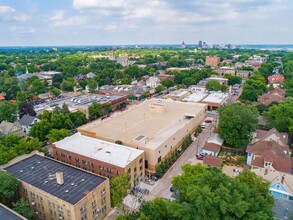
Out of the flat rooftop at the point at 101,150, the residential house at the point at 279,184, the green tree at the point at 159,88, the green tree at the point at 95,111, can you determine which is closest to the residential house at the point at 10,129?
the flat rooftop at the point at 101,150

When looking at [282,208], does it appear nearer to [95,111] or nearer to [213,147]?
[213,147]

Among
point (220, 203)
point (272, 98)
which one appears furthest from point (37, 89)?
point (220, 203)

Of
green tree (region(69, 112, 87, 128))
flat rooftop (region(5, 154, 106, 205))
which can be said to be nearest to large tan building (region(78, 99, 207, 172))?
green tree (region(69, 112, 87, 128))

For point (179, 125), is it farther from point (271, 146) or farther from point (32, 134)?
point (32, 134)

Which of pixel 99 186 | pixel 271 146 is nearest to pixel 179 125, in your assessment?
pixel 271 146

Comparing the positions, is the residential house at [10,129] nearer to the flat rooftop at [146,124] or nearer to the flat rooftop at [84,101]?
the flat rooftop at [146,124]

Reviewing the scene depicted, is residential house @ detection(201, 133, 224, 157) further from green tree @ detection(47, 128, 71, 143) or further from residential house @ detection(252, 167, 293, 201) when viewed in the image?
green tree @ detection(47, 128, 71, 143)
